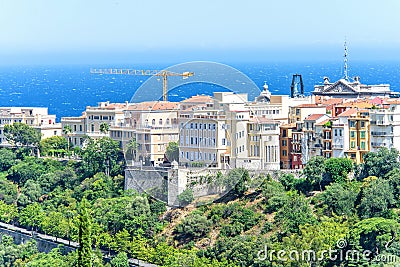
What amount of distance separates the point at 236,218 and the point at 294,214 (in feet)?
6.13

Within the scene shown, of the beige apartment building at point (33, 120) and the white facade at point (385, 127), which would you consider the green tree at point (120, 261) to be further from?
the beige apartment building at point (33, 120)

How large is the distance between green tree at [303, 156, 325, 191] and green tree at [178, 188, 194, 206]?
2.82m

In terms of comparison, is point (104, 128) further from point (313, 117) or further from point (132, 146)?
point (132, 146)

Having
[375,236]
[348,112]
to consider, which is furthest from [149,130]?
[348,112]

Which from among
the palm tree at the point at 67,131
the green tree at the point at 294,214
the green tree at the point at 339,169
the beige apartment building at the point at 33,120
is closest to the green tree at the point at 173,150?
the green tree at the point at 294,214

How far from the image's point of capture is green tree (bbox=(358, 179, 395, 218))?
106 feet

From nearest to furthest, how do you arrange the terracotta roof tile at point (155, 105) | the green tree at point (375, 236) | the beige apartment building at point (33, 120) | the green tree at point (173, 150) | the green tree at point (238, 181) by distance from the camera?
the green tree at point (375, 236) < the terracotta roof tile at point (155, 105) < the green tree at point (173, 150) < the green tree at point (238, 181) < the beige apartment building at point (33, 120)

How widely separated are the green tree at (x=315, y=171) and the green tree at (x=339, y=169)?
163 mm

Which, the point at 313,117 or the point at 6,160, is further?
Answer: the point at 6,160

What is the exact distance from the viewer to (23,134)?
144ft

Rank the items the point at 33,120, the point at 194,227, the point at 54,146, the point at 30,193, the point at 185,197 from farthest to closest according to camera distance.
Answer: the point at 33,120
the point at 54,146
the point at 30,193
the point at 185,197
the point at 194,227

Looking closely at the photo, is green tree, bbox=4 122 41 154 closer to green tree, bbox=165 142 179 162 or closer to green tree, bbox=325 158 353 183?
green tree, bbox=165 142 179 162

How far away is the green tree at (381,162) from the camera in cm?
3412

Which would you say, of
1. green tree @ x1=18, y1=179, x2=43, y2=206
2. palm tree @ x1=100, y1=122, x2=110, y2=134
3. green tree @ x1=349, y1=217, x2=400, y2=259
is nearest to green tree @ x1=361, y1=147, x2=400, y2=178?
green tree @ x1=349, y1=217, x2=400, y2=259
